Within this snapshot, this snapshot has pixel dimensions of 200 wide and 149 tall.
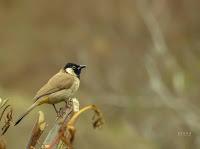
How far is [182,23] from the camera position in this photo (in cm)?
1564

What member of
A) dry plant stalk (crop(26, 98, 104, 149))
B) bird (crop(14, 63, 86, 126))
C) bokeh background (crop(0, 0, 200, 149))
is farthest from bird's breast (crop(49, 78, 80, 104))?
bokeh background (crop(0, 0, 200, 149))

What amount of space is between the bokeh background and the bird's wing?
4.04 meters

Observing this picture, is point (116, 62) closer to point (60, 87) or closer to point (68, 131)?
point (60, 87)

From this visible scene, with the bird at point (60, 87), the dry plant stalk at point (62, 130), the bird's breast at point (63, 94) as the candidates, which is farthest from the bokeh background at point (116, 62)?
the dry plant stalk at point (62, 130)

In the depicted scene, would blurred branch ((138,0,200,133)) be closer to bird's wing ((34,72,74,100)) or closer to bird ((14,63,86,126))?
bird ((14,63,86,126))

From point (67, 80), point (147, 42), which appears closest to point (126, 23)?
point (147, 42)

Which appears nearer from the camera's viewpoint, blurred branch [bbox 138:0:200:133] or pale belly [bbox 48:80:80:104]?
pale belly [bbox 48:80:80:104]

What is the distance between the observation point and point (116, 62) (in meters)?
14.0

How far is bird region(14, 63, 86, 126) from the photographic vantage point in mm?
4395

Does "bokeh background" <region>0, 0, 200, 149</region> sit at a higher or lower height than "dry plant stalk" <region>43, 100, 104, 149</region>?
lower

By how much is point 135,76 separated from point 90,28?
9.89ft

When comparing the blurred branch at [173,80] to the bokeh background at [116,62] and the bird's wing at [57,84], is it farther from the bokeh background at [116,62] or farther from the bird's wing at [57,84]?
the bird's wing at [57,84]

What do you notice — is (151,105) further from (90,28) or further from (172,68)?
(90,28)

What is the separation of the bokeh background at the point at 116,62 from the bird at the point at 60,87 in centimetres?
388
